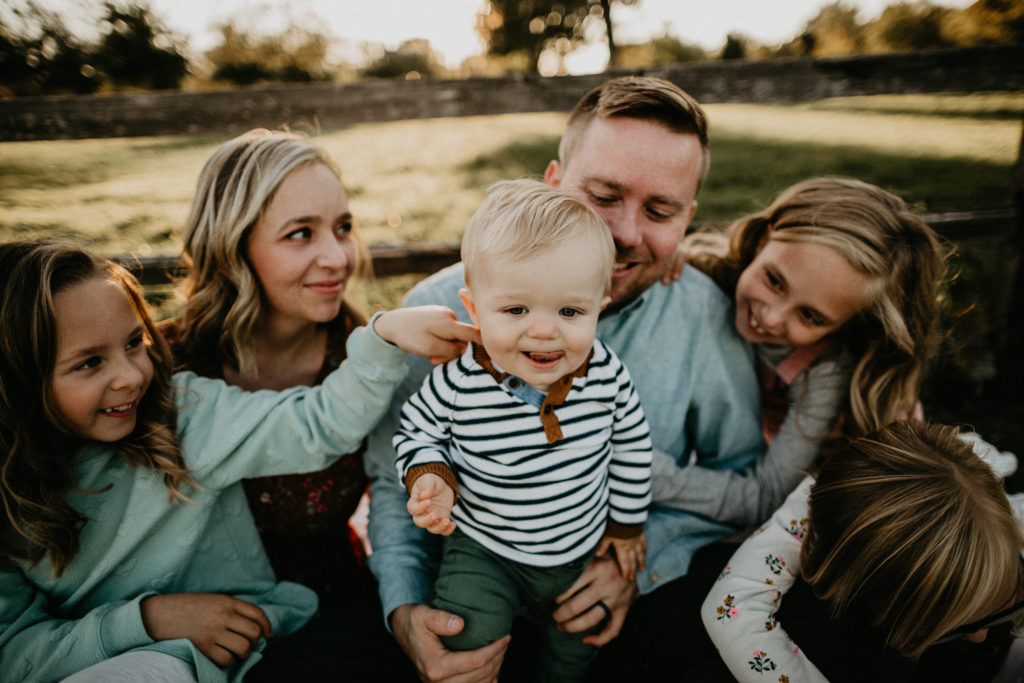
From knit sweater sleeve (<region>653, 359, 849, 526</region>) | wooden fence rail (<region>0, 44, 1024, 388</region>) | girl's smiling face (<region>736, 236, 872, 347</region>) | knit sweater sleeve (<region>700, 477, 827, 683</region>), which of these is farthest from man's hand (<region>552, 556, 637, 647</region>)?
wooden fence rail (<region>0, 44, 1024, 388</region>)

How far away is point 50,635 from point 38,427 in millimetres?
617

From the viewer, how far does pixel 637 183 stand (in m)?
1.98

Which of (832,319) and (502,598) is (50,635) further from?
(832,319)

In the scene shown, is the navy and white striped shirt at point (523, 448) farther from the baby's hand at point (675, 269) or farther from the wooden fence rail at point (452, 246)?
the wooden fence rail at point (452, 246)

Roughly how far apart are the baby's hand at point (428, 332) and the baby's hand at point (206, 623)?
3.48ft

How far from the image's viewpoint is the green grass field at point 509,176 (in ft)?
12.1

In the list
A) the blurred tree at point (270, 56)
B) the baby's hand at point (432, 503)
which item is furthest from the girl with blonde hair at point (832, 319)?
the blurred tree at point (270, 56)

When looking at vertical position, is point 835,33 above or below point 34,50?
above

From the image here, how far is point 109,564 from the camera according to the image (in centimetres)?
170

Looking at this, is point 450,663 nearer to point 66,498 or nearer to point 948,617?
point 66,498

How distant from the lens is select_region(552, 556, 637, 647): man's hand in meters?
1.78

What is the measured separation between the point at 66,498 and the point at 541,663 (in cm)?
168

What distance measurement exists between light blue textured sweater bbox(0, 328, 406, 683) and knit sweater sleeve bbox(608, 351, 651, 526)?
2.52ft

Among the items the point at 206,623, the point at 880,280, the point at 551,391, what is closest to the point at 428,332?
the point at 551,391
